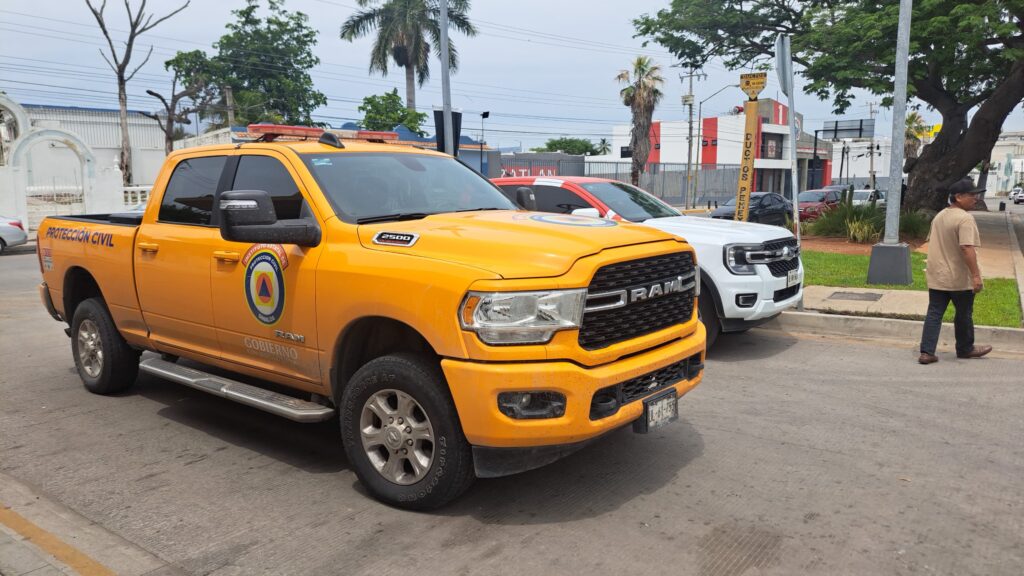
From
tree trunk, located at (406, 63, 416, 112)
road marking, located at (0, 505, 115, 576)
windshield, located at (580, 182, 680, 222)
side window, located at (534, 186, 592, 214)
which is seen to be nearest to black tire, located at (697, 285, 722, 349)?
windshield, located at (580, 182, 680, 222)

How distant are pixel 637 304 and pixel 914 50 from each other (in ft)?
55.4

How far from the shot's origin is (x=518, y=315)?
369 cm

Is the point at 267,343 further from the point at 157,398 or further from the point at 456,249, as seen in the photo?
the point at 157,398

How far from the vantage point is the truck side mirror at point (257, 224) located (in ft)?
14.3

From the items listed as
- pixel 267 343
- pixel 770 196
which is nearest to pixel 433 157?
pixel 267 343

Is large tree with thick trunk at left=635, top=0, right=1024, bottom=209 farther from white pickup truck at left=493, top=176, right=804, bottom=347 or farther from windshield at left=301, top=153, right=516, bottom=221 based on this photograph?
windshield at left=301, top=153, right=516, bottom=221

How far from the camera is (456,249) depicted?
3.99 m

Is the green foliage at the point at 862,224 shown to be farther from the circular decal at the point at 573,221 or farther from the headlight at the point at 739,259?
the circular decal at the point at 573,221

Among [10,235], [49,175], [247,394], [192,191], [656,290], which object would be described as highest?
[49,175]

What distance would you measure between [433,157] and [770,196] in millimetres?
21452

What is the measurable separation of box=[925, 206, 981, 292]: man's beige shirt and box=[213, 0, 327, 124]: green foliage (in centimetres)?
5330

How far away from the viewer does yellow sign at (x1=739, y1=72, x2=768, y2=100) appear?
35.1 ft

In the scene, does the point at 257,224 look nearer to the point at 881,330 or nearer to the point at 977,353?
the point at 977,353

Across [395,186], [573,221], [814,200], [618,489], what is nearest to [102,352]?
[395,186]
